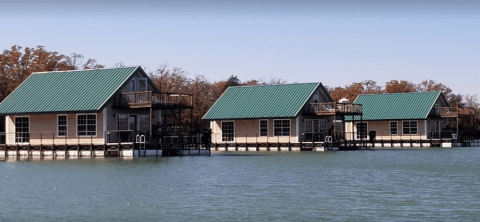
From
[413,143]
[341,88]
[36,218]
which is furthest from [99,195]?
[341,88]

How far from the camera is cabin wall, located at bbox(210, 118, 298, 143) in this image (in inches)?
2630

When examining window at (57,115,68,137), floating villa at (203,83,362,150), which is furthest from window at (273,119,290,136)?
window at (57,115,68,137)

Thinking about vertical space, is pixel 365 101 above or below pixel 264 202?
above

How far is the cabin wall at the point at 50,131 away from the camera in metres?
52.6

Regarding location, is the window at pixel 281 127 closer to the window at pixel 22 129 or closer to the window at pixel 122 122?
the window at pixel 122 122

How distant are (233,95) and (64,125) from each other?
23.2m

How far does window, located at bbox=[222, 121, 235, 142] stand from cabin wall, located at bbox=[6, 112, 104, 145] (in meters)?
19.7

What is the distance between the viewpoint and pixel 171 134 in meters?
53.6

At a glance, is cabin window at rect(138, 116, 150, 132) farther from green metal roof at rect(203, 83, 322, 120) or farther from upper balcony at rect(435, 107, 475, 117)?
upper balcony at rect(435, 107, 475, 117)

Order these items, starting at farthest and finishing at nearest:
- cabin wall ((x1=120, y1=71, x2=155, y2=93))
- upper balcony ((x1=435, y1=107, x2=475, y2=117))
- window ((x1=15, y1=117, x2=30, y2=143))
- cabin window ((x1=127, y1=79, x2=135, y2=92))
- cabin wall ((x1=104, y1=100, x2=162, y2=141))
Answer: upper balcony ((x1=435, y1=107, x2=475, y2=117)) → window ((x1=15, y1=117, x2=30, y2=143)) → cabin window ((x1=127, y1=79, x2=135, y2=92)) → cabin wall ((x1=120, y1=71, x2=155, y2=93)) → cabin wall ((x1=104, y1=100, x2=162, y2=141))

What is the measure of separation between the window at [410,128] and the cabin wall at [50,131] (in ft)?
132

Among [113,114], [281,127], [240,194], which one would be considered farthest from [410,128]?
[240,194]

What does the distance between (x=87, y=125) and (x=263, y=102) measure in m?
20.8

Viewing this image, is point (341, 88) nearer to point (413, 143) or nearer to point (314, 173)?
point (413, 143)
